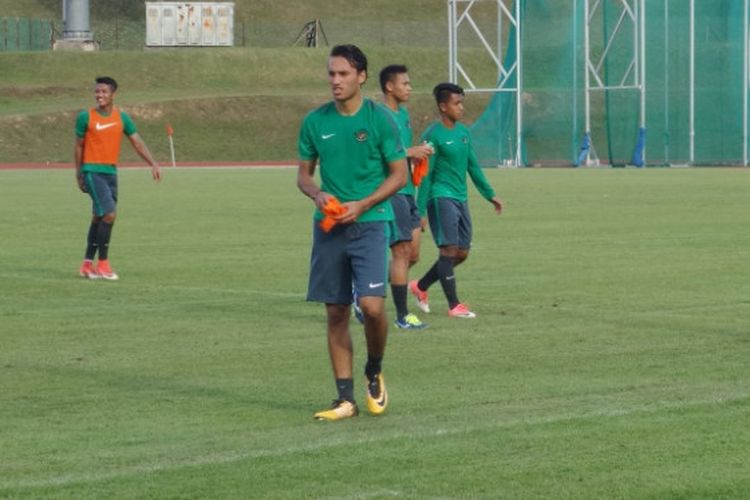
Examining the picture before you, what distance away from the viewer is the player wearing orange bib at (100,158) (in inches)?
791

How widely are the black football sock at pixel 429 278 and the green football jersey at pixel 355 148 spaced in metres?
5.76

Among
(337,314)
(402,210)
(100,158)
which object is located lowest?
(337,314)

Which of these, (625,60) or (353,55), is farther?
(625,60)

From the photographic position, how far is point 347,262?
34.1 feet

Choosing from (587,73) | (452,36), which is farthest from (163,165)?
(587,73)

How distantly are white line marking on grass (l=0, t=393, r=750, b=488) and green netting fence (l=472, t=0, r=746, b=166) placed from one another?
48.5 m

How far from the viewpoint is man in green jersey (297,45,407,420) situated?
10289 mm

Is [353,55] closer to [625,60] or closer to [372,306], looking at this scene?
[372,306]

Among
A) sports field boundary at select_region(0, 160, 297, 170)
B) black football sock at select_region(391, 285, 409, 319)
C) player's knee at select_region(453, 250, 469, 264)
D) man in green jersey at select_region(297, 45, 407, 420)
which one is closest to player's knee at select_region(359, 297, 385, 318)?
man in green jersey at select_region(297, 45, 407, 420)

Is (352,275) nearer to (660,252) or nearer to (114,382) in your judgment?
(114,382)

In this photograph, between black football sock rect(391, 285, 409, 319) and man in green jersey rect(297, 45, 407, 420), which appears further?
black football sock rect(391, 285, 409, 319)

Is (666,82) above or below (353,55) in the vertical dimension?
above

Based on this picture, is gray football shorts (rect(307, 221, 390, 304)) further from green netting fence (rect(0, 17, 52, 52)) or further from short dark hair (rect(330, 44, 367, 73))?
A: green netting fence (rect(0, 17, 52, 52))

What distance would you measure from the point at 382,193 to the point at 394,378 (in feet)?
6.58
